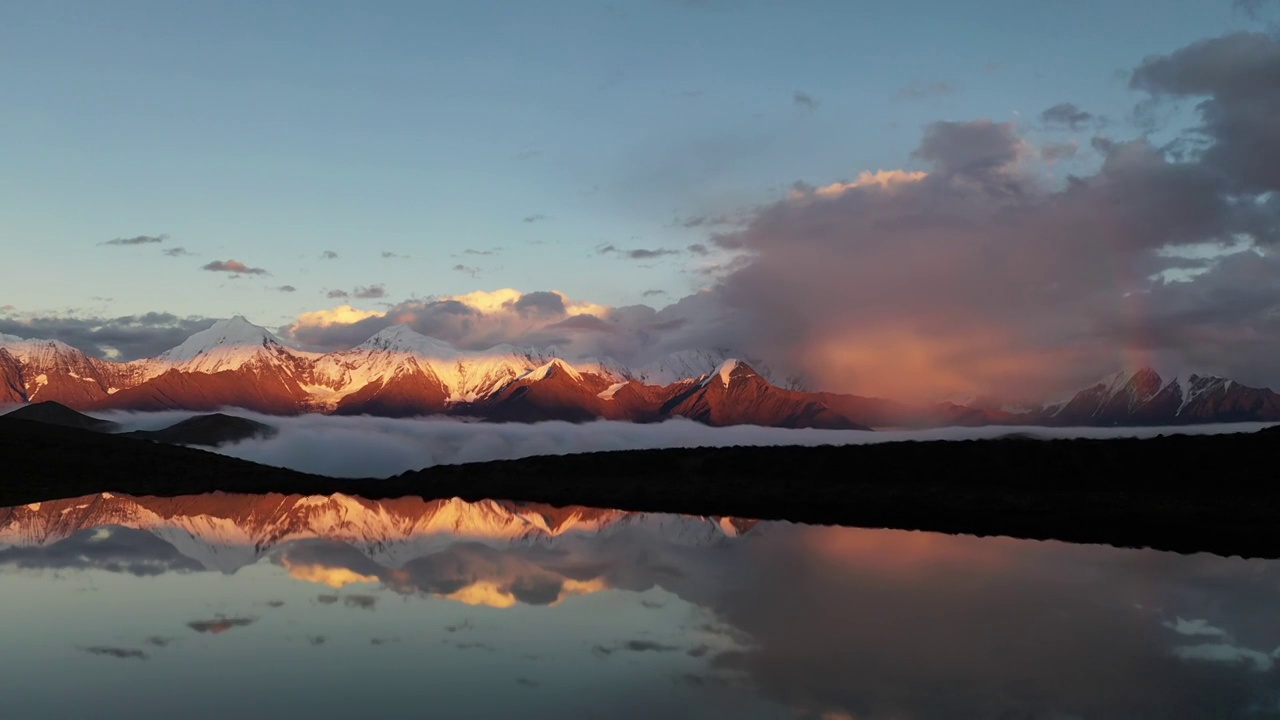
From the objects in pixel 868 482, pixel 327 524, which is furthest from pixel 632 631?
pixel 868 482

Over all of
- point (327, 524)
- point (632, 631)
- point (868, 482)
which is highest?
point (868, 482)

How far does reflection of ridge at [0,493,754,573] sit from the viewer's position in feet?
A: 187

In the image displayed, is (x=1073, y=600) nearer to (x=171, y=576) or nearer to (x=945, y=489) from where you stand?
(x=171, y=576)

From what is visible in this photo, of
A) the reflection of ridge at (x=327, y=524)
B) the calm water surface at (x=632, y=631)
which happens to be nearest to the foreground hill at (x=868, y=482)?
the reflection of ridge at (x=327, y=524)

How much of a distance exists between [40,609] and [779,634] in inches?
1058

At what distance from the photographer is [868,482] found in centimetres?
10600

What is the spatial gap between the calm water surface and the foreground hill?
21191mm

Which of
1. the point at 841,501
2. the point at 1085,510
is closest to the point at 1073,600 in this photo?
the point at 1085,510

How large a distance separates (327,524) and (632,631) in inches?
2047

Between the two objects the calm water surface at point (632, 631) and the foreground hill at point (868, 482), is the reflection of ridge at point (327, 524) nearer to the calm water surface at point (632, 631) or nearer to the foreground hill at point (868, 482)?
the calm water surface at point (632, 631)

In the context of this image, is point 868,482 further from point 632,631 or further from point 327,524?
point 632,631

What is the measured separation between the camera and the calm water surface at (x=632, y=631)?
23.3 meters

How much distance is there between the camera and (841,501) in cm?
9612

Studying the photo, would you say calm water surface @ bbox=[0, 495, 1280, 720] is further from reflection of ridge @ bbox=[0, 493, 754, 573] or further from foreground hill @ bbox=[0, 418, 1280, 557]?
foreground hill @ bbox=[0, 418, 1280, 557]
